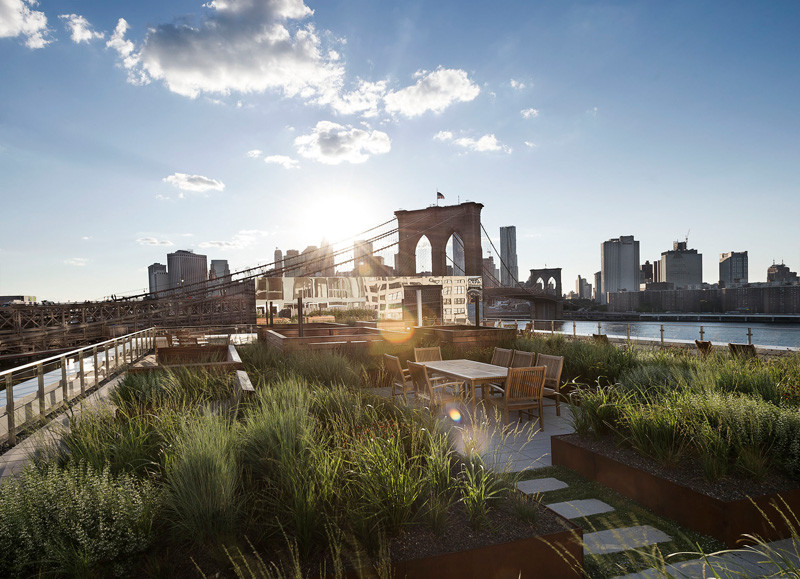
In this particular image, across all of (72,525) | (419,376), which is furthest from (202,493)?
(419,376)

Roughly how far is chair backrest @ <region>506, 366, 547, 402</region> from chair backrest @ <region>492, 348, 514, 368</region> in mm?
1817

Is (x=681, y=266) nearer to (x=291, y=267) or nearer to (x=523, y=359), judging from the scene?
(x=291, y=267)

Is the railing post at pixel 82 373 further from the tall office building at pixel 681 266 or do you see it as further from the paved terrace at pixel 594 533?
the tall office building at pixel 681 266

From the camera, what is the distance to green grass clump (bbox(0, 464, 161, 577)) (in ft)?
7.12

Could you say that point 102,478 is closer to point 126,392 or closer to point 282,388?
point 282,388

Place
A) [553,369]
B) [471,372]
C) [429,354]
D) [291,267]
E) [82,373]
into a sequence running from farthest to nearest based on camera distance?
[291,267], [429,354], [82,373], [553,369], [471,372]

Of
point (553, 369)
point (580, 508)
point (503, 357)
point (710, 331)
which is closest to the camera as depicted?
point (580, 508)

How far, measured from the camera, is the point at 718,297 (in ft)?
324

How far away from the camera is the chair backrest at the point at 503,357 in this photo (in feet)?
26.4

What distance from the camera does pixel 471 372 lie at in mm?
6629

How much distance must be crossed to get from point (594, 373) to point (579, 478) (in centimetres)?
384

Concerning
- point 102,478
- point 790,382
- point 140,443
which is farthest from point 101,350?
point 790,382

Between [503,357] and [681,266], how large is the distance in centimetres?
16640

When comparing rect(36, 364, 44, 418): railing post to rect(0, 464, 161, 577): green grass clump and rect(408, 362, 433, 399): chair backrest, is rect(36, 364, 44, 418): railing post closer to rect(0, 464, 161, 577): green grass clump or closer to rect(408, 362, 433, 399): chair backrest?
rect(0, 464, 161, 577): green grass clump
